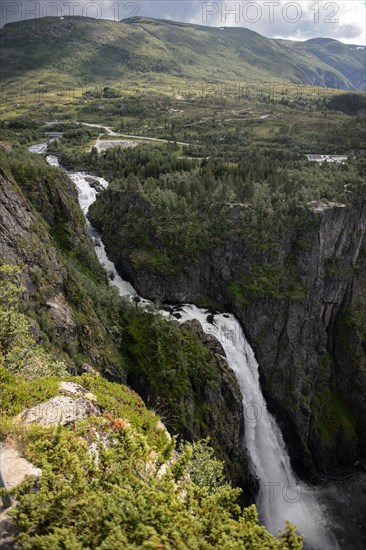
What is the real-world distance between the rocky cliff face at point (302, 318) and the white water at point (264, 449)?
2.58m

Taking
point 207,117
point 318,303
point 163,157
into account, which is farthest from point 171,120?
point 318,303

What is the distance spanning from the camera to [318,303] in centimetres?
5959

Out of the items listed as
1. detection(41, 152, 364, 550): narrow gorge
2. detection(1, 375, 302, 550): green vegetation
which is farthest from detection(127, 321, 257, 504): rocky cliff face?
detection(1, 375, 302, 550): green vegetation

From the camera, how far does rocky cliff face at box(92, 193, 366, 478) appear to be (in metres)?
54.2

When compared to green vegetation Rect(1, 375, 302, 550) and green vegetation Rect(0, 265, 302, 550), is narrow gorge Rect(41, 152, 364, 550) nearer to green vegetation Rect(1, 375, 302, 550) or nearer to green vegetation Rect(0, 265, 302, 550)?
green vegetation Rect(0, 265, 302, 550)

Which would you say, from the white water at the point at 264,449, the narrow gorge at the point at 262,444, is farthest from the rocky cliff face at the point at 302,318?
the white water at the point at 264,449

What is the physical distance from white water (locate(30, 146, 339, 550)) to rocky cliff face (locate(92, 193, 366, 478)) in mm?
2579

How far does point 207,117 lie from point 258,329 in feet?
434

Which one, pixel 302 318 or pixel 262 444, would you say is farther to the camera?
pixel 302 318

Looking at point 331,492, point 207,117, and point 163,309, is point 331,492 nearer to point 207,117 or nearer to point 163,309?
point 163,309

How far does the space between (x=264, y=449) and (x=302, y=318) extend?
1959cm

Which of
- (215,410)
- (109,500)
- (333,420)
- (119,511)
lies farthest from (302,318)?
(119,511)

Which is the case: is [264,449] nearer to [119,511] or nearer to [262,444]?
[262,444]

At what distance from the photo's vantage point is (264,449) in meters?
47.0
